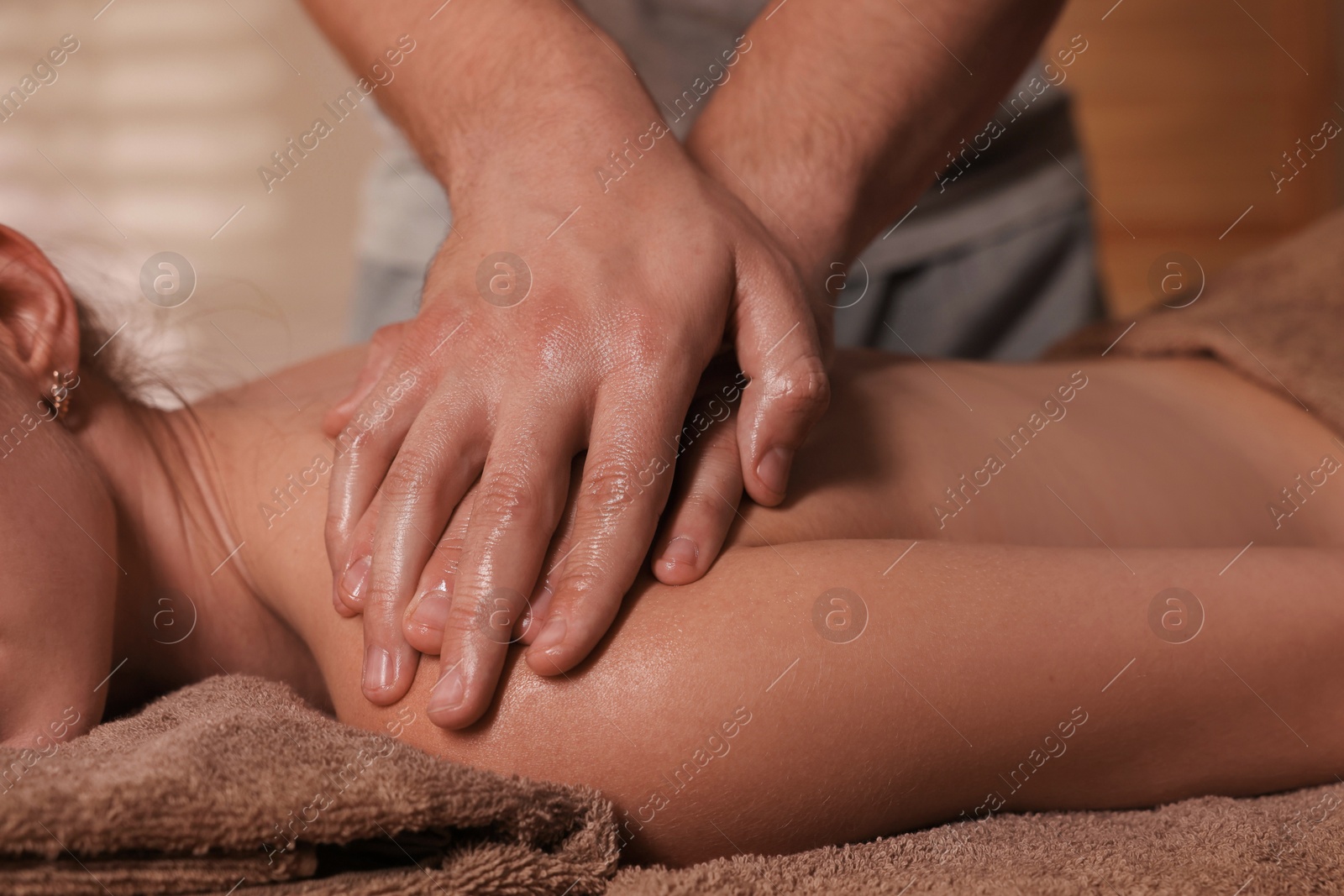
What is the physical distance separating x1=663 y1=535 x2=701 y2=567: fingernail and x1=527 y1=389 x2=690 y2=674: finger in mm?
25

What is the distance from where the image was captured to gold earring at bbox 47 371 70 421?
78 centimetres

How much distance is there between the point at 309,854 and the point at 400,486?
224 mm

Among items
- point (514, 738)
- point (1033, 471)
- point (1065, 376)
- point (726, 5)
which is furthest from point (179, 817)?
point (726, 5)

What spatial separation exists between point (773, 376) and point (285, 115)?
2652 millimetres

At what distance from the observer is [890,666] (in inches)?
24.7

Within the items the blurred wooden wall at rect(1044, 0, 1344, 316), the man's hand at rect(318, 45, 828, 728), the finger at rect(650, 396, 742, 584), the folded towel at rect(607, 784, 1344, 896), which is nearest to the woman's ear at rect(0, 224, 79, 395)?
the man's hand at rect(318, 45, 828, 728)

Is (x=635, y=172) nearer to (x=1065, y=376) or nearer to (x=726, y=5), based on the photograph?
(x=1065, y=376)

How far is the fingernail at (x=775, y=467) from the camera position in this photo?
70 centimetres

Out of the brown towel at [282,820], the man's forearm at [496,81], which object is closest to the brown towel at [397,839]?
the brown towel at [282,820]

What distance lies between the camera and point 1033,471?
88 centimetres

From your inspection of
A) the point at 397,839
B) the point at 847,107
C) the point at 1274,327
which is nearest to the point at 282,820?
the point at 397,839

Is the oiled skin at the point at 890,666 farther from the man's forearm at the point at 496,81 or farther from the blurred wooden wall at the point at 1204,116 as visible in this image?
the blurred wooden wall at the point at 1204,116

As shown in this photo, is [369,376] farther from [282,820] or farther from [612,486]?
[282,820]

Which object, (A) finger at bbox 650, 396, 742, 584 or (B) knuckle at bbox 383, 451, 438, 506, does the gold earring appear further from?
(A) finger at bbox 650, 396, 742, 584
